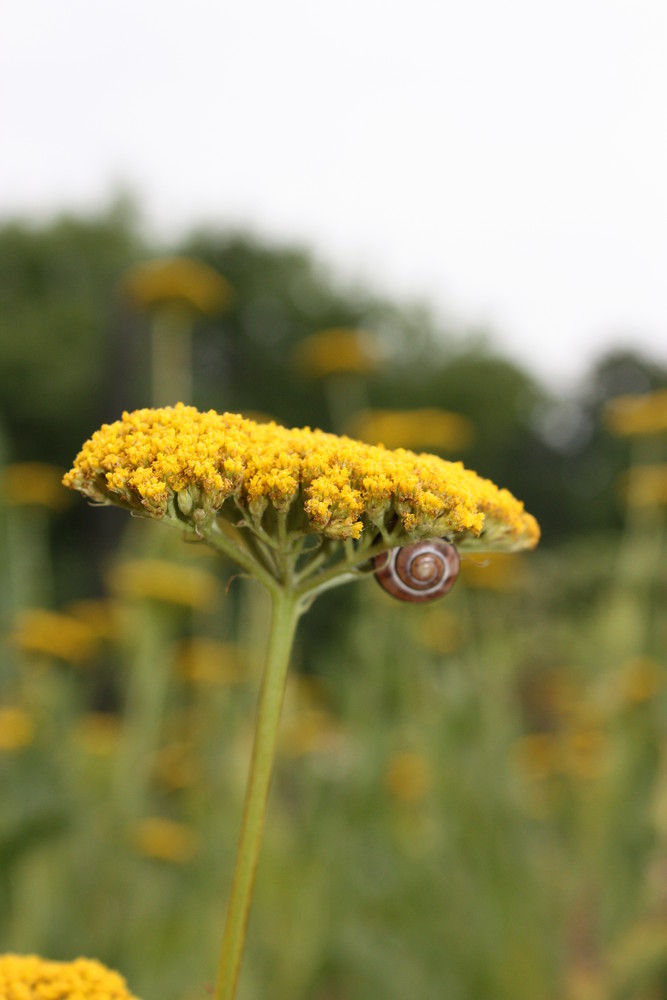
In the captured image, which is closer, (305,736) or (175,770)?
(175,770)

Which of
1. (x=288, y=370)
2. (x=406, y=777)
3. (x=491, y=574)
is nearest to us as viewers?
(x=491, y=574)

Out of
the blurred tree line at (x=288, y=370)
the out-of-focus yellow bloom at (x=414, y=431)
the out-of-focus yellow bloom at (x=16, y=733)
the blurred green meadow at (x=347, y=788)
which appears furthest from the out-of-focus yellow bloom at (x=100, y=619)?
the blurred tree line at (x=288, y=370)

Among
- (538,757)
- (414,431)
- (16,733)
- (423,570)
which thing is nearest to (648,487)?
(414,431)

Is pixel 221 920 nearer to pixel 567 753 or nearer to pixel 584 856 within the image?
pixel 584 856

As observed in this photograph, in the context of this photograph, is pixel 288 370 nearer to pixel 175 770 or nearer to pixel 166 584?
pixel 175 770

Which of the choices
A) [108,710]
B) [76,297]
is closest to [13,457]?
[76,297]

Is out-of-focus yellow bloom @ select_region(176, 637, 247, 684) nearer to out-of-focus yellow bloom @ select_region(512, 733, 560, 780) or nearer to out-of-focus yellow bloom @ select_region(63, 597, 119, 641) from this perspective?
out-of-focus yellow bloom @ select_region(63, 597, 119, 641)

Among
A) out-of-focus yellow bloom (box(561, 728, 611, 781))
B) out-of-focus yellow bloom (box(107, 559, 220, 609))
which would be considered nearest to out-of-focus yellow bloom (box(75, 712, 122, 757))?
out-of-focus yellow bloom (box(107, 559, 220, 609))
